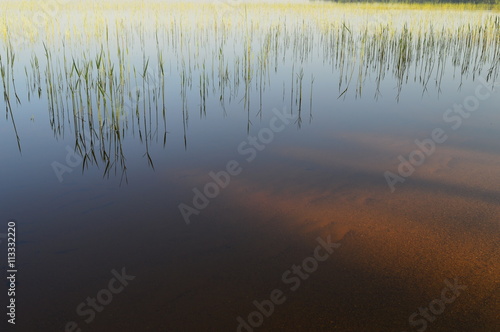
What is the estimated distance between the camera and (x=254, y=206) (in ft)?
6.90

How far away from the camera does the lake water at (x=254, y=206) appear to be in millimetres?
1407

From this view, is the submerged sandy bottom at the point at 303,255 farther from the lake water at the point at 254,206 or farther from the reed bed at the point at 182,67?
the reed bed at the point at 182,67

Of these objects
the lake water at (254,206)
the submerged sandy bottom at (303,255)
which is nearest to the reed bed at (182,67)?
the lake water at (254,206)

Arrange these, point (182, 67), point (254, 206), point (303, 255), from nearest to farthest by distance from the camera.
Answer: point (303, 255)
point (254, 206)
point (182, 67)

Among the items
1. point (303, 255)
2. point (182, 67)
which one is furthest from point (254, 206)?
point (182, 67)

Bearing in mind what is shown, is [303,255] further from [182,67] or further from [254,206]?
[182,67]

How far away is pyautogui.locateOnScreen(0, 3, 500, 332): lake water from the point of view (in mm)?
1407

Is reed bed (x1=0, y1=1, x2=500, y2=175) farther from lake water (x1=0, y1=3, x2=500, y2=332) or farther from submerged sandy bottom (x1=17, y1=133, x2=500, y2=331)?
submerged sandy bottom (x1=17, y1=133, x2=500, y2=331)

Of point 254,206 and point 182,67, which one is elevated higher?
point 182,67

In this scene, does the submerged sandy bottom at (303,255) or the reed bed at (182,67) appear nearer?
the submerged sandy bottom at (303,255)

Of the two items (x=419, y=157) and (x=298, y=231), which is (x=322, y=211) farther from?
(x=419, y=157)

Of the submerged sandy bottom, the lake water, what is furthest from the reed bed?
the submerged sandy bottom

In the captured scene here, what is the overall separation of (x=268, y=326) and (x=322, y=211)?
839mm

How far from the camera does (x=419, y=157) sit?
2.74 metres
